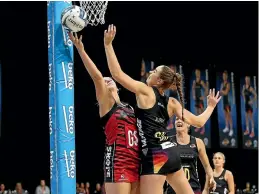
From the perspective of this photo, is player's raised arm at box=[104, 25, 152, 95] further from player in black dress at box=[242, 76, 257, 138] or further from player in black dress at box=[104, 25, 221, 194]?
player in black dress at box=[242, 76, 257, 138]

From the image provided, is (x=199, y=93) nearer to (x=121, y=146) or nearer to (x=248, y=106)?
(x=248, y=106)

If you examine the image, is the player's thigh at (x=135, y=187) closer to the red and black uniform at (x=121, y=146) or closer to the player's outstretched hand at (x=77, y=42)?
the red and black uniform at (x=121, y=146)

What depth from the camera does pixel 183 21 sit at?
22.2 metres

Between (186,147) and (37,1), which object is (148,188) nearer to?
(186,147)

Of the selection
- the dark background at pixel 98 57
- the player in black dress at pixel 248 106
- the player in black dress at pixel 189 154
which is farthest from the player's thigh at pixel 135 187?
the player in black dress at pixel 248 106

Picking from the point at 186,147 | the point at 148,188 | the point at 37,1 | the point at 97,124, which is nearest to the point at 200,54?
the point at 97,124

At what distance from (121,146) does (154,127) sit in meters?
0.40

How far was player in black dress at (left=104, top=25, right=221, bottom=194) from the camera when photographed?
18.4 ft

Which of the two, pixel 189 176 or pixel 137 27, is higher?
pixel 137 27

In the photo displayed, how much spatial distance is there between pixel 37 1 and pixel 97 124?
5217 millimetres

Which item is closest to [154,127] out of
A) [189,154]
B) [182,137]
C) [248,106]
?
[189,154]

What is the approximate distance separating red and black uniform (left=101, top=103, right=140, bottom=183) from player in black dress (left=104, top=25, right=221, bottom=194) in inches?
3.4

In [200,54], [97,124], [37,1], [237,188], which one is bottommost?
[237,188]

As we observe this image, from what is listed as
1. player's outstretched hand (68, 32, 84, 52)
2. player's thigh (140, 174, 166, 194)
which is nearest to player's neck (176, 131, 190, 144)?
player's thigh (140, 174, 166, 194)
